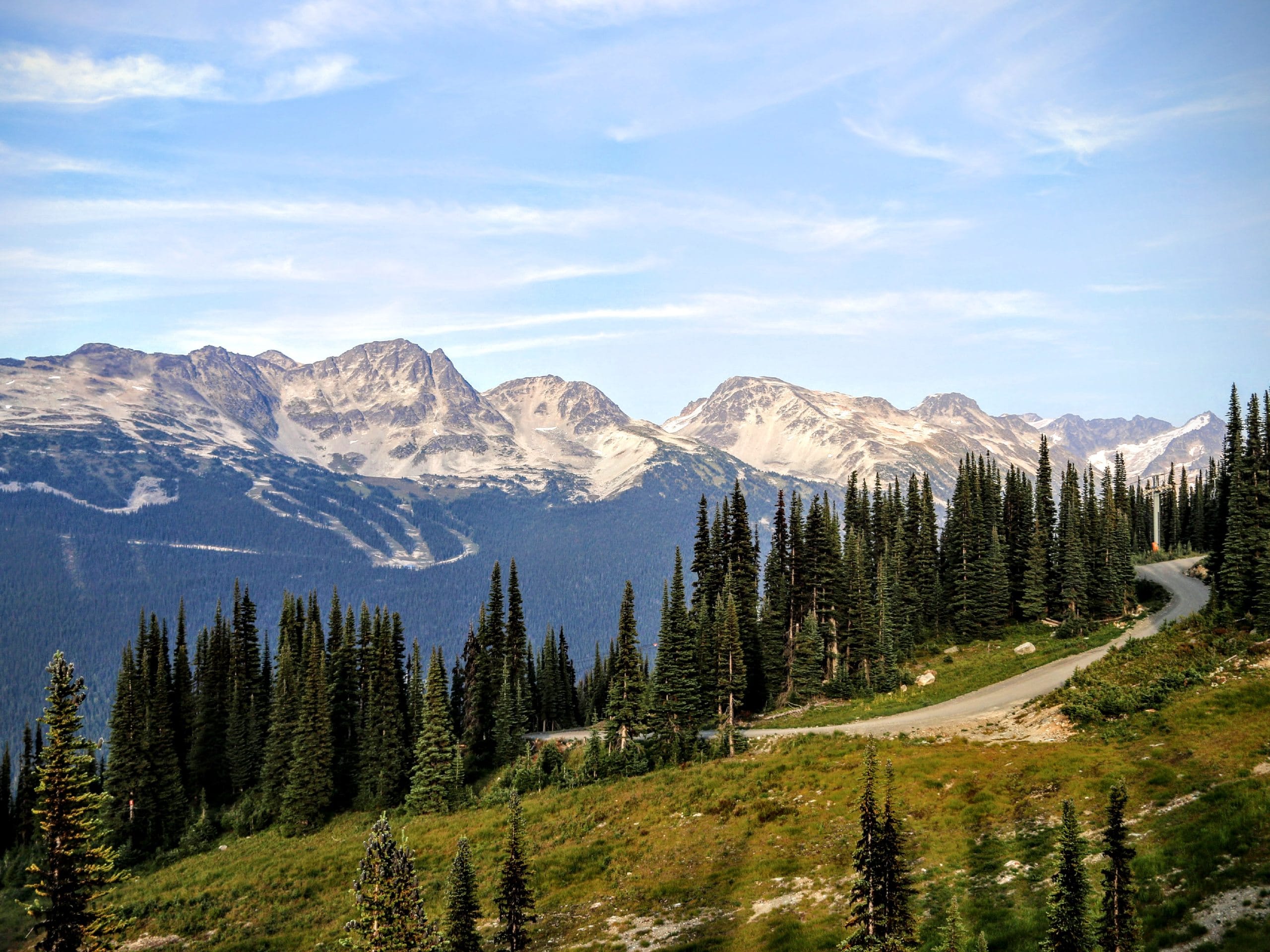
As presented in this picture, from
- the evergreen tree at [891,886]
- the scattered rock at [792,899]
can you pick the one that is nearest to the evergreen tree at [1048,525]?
the scattered rock at [792,899]

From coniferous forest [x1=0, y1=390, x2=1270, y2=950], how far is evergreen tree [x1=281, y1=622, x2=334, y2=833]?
0.25 m

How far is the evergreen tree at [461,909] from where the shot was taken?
3266cm

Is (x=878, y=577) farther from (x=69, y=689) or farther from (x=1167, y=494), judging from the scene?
(x=1167, y=494)

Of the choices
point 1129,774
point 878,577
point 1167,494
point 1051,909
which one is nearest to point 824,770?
point 1129,774

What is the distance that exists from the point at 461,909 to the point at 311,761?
68218 mm

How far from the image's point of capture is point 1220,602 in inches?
2474

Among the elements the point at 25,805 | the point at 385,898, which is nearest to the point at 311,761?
the point at 25,805

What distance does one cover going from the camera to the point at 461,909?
32.8 meters

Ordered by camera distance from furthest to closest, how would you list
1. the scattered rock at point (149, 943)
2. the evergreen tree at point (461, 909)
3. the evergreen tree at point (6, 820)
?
the evergreen tree at point (6, 820)
the scattered rock at point (149, 943)
the evergreen tree at point (461, 909)

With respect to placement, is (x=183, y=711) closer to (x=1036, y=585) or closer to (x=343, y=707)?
(x=343, y=707)

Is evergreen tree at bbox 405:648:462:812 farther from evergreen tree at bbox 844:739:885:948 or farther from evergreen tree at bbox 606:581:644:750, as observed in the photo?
evergreen tree at bbox 844:739:885:948

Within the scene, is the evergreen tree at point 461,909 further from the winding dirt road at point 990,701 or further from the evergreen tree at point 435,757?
the evergreen tree at point 435,757

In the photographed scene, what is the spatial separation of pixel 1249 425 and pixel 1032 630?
3057cm

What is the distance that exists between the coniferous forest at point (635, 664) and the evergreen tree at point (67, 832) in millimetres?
39499
